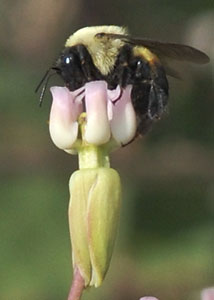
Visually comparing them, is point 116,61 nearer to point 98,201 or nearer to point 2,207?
point 98,201

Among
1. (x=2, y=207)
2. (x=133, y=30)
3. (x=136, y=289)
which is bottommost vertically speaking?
(x=136, y=289)

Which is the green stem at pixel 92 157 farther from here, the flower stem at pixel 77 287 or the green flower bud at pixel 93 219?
the flower stem at pixel 77 287

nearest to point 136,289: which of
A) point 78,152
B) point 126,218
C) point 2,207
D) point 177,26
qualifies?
point 126,218

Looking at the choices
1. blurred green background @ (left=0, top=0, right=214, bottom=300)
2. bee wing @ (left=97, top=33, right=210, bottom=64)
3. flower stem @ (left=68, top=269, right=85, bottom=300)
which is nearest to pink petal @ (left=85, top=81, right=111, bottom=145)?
bee wing @ (left=97, top=33, right=210, bottom=64)

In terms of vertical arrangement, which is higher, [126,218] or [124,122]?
[124,122]

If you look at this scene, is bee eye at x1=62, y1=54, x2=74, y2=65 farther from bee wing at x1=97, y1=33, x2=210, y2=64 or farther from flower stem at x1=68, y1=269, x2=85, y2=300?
flower stem at x1=68, y1=269, x2=85, y2=300

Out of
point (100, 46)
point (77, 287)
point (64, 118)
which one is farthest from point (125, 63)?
point (77, 287)

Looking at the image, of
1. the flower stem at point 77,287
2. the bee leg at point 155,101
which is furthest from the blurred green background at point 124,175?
the flower stem at point 77,287

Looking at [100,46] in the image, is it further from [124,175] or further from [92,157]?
[124,175]

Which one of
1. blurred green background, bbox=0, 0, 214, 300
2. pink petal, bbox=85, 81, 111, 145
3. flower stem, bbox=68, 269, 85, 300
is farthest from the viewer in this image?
blurred green background, bbox=0, 0, 214, 300
